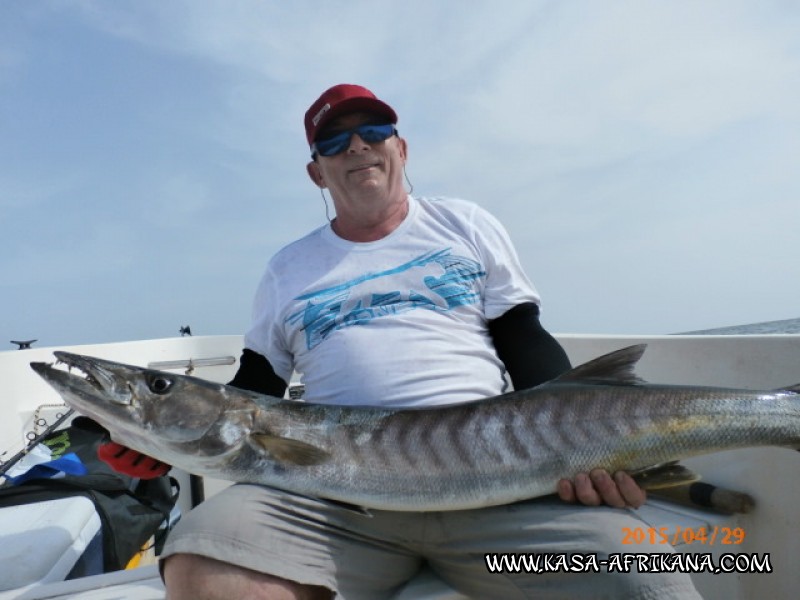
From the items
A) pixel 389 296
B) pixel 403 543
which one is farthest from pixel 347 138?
pixel 403 543

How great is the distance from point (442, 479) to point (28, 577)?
174 cm

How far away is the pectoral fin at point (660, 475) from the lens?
86.2 inches

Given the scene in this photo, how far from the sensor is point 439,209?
322cm

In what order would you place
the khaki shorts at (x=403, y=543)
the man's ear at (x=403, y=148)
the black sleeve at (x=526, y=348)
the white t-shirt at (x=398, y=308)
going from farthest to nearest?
the man's ear at (x=403, y=148) < the black sleeve at (x=526, y=348) < the white t-shirt at (x=398, y=308) < the khaki shorts at (x=403, y=543)

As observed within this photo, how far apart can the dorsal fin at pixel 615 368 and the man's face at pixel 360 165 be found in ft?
4.60

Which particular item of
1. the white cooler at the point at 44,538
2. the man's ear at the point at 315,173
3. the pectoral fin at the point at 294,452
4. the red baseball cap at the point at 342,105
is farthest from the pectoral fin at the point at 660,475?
the white cooler at the point at 44,538

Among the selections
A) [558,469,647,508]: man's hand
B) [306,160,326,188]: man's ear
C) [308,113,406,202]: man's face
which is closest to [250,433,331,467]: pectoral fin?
[558,469,647,508]: man's hand

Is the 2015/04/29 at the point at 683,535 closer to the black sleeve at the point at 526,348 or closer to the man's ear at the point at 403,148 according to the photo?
the black sleeve at the point at 526,348

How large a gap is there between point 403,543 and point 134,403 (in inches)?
46.1

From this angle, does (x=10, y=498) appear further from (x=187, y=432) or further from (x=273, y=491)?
(x=273, y=491)

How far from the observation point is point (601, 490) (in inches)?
84.6

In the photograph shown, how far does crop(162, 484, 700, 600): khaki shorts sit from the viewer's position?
6.18ft

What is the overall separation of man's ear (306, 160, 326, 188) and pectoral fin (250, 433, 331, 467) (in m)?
1.71

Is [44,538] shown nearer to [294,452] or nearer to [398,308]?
[294,452]
